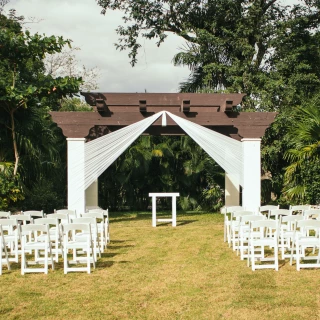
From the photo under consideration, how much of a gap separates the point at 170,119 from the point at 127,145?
5.77 feet

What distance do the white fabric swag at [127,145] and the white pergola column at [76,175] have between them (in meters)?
0.06

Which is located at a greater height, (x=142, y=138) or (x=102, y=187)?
(x=142, y=138)

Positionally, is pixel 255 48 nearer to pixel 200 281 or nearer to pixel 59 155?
pixel 59 155

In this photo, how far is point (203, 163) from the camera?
63.5ft

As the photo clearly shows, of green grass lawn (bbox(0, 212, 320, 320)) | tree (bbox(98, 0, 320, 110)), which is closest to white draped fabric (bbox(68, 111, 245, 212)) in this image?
Result: green grass lawn (bbox(0, 212, 320, 320))

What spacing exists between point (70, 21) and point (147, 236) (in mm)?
18687

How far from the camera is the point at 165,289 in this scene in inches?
284

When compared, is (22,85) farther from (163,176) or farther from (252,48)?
(252,48)

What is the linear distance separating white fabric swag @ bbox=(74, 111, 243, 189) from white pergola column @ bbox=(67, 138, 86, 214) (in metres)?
0.06

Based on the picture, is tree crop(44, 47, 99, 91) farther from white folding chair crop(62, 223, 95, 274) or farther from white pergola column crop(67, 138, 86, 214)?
white folding chair crop(62, 223, 95, 274)

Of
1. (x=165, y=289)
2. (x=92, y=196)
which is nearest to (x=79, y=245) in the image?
(x=165, y=289)

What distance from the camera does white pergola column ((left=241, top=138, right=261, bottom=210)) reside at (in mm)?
15102

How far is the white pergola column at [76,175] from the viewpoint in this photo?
14609 mm

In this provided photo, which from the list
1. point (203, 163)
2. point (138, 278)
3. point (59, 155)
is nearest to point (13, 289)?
point (138, 278)
